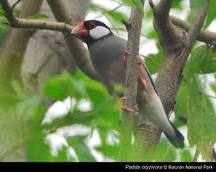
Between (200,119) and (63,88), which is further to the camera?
(200,119)

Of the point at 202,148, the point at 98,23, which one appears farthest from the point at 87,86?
the point at 98,23

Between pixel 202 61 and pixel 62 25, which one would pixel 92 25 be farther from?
pixel 202 61

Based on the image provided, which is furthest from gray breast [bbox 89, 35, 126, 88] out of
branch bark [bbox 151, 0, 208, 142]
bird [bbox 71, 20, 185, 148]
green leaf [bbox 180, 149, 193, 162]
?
green leaf [bbox 180, 149, 193, 162]

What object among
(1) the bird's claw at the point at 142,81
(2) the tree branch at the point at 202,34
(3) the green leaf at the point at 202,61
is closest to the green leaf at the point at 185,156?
(3) the green leaf at the point at 202,61

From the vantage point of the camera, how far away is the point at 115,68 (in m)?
3.08

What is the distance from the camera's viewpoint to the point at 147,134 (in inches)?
88.2

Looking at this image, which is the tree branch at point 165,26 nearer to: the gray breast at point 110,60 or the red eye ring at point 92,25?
the gray breast at point 110,60

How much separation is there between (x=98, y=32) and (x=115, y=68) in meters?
0.48

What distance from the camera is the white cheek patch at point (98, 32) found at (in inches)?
136

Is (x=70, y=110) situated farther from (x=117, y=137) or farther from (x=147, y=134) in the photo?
(x=147, y=134)

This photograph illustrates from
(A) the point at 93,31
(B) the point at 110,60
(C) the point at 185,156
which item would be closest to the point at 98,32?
(A) the point at 93,31

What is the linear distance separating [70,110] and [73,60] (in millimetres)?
1699

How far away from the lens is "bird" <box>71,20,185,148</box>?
269cm

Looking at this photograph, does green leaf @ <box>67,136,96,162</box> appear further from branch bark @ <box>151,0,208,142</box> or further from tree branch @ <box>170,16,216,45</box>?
tree branch @ <box>170,16,216,45</box>
